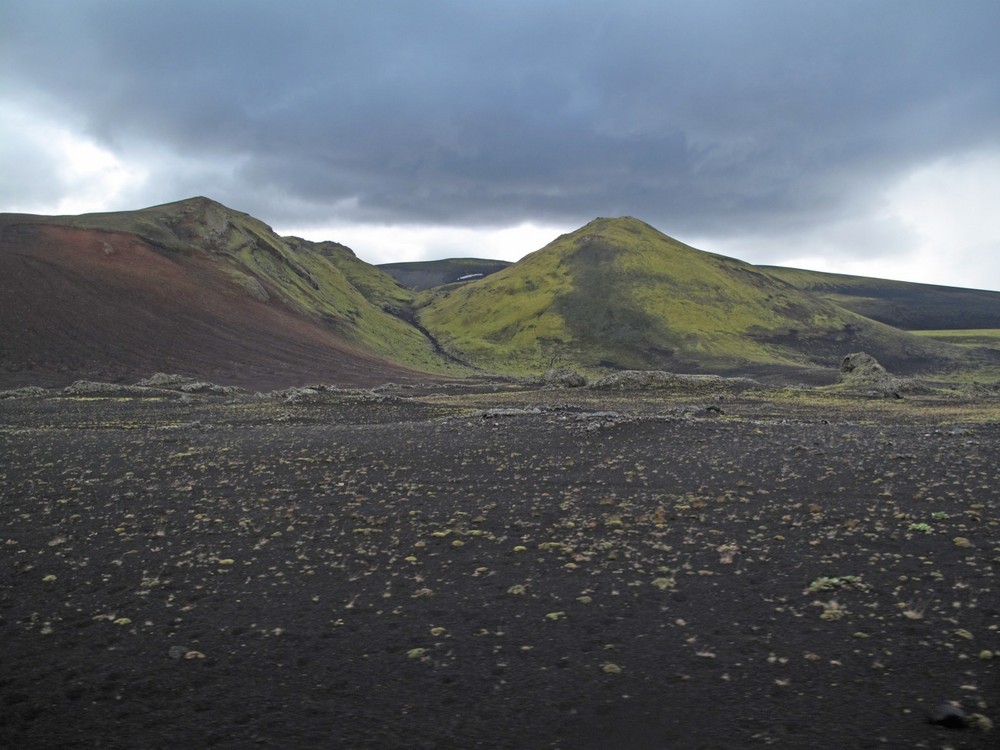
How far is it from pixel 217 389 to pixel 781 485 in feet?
118

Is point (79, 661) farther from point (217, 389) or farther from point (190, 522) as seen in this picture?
point (217, 389)

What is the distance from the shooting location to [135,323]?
185 feet

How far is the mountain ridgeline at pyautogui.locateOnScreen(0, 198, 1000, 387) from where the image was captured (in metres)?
53.5

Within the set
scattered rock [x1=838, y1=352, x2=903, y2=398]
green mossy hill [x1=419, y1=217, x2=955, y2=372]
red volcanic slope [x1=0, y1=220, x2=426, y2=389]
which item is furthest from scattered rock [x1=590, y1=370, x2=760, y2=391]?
green mossy hill [x1=419, y1=217, x2=955, y2=372]

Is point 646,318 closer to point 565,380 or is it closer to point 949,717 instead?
point 565,380

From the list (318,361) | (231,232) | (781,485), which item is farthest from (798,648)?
(231,232)

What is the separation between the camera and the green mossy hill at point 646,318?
99750 millimetres

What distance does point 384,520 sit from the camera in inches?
466

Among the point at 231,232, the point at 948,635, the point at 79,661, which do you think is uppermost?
the point at 231,232

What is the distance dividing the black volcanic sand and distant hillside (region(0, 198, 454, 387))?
37.1 meters

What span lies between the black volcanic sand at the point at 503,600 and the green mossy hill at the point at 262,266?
66624 millimetres

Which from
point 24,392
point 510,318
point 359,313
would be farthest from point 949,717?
point 510,318

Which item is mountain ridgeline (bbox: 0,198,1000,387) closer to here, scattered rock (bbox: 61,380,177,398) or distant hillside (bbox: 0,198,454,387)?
→ distant hillside (bbox: 0,198,454,387)

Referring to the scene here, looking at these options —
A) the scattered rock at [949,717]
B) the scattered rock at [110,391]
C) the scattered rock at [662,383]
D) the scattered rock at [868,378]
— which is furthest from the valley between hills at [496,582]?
the scattered rock at [868,378]
